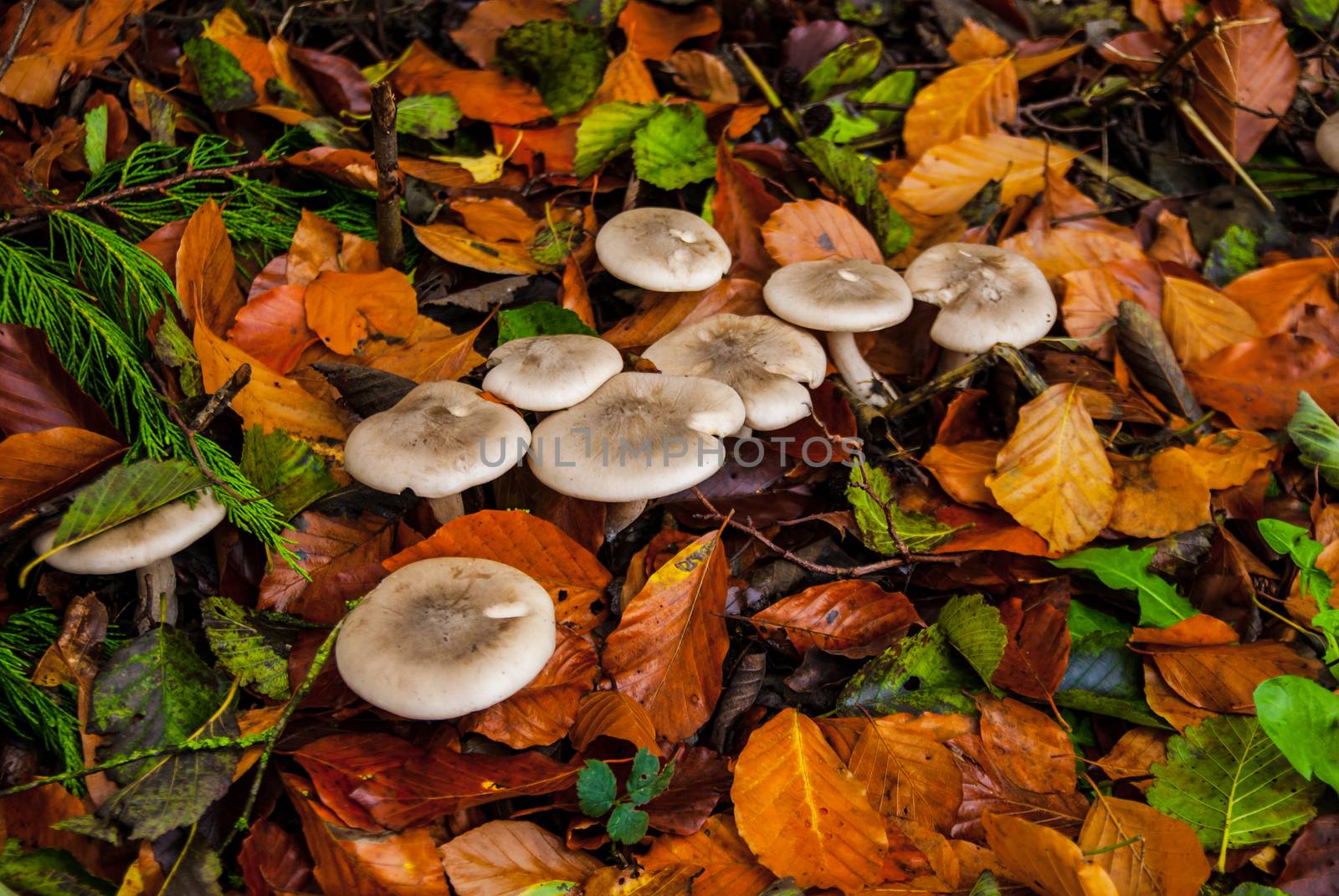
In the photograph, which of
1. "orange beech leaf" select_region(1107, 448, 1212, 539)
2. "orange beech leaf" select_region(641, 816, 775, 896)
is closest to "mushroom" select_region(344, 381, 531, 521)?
"orange beech leaf" select_region(641, 816, 775, 896)

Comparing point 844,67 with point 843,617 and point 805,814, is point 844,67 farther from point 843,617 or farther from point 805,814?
point 805,814

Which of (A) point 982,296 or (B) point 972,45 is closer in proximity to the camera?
(A) point 982,296

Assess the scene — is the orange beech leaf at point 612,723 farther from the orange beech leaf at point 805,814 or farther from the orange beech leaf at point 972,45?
the orange beech leaf at point 972,45

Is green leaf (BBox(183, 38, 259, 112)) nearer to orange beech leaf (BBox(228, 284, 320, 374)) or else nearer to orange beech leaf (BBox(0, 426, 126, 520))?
orange beech leaf (BBox(228, 284, 320, 374))

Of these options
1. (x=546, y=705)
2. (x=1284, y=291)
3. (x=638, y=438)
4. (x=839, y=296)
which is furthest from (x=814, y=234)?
(x=546, y=705)

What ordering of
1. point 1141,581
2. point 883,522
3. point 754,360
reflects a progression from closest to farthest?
point 1141,581 → point 883,522 → point 754,360

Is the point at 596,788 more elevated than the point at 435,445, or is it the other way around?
the point at 435,445
